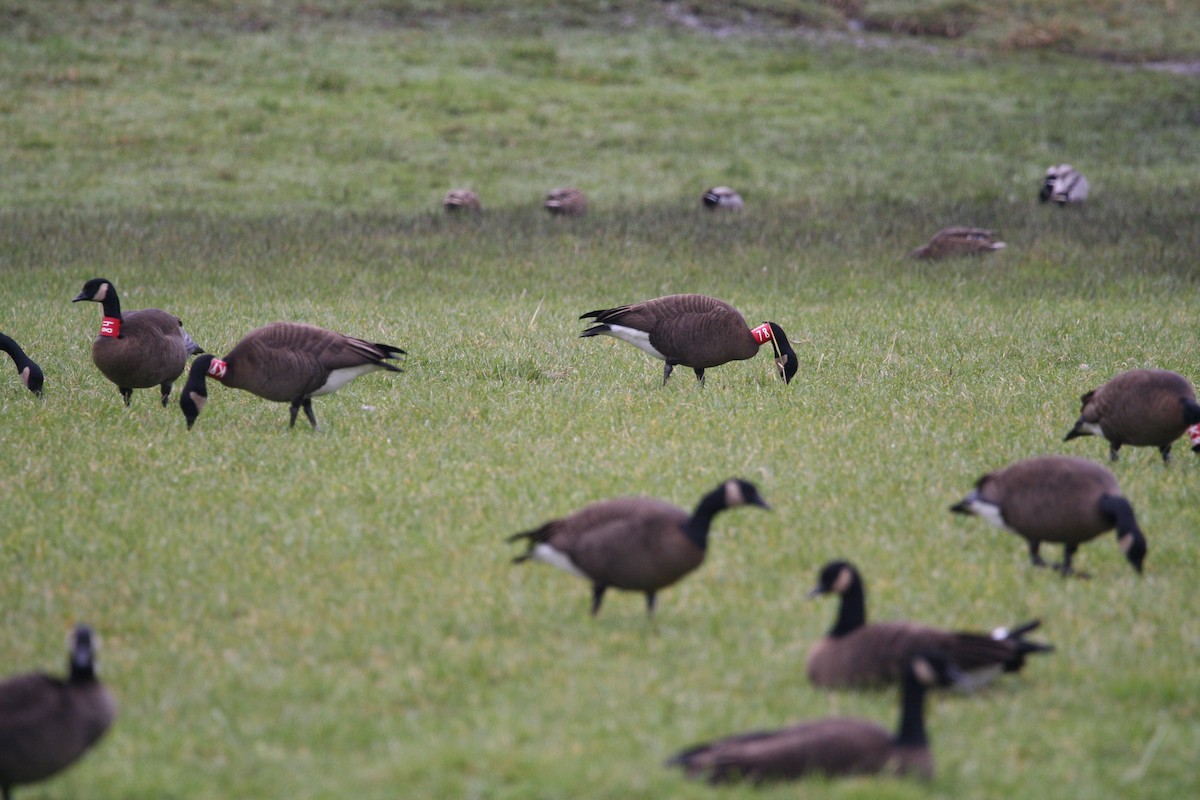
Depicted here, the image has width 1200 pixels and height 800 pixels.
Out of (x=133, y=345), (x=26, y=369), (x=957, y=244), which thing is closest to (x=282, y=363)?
(x=133, y=345)

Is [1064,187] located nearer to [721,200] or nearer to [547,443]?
[721,200]

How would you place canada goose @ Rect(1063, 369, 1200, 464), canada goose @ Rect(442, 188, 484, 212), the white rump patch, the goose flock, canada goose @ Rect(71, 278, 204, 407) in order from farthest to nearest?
canada goose @ Rect(442, 188, 484, 212) < canada goose @ Rect(71, 278, 204, 407) < the white rump patch < canada goose @ Rect(1063, 369, 1200, 464) < the goose flock

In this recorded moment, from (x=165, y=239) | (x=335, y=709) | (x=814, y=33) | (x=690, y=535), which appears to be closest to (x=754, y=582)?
(x=690, y=535)

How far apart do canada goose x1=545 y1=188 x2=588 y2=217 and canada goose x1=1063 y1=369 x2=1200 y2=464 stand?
16.9m

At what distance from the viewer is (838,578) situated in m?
6.61

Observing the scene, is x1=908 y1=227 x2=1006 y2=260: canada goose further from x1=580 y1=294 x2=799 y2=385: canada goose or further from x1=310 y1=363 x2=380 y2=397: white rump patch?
x1=310 y1=363 x2=380 y2=397: white rump patch

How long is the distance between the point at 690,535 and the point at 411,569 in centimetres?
218

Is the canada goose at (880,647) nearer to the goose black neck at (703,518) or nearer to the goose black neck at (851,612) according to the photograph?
the goose black neck at (851,612)

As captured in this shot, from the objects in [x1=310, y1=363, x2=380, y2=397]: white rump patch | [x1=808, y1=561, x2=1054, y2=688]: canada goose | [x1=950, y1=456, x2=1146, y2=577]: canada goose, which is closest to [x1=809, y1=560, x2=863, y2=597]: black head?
[x1=808, y1=561, x2=1054, y2=688]: canada goose

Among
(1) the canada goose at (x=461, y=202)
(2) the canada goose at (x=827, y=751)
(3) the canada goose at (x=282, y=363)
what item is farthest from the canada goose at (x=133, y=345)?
(1) the canada goose at (x=461, y=202)

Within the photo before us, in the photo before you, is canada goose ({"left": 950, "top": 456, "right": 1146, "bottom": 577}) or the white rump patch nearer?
canada goose ({"left": 950, "top": 456, "right": 1146, "bottom": 577})

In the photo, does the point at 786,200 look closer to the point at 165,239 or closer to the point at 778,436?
the point at 165,239

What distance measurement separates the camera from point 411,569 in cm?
840

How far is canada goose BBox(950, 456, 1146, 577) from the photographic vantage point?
7879 millimetres
